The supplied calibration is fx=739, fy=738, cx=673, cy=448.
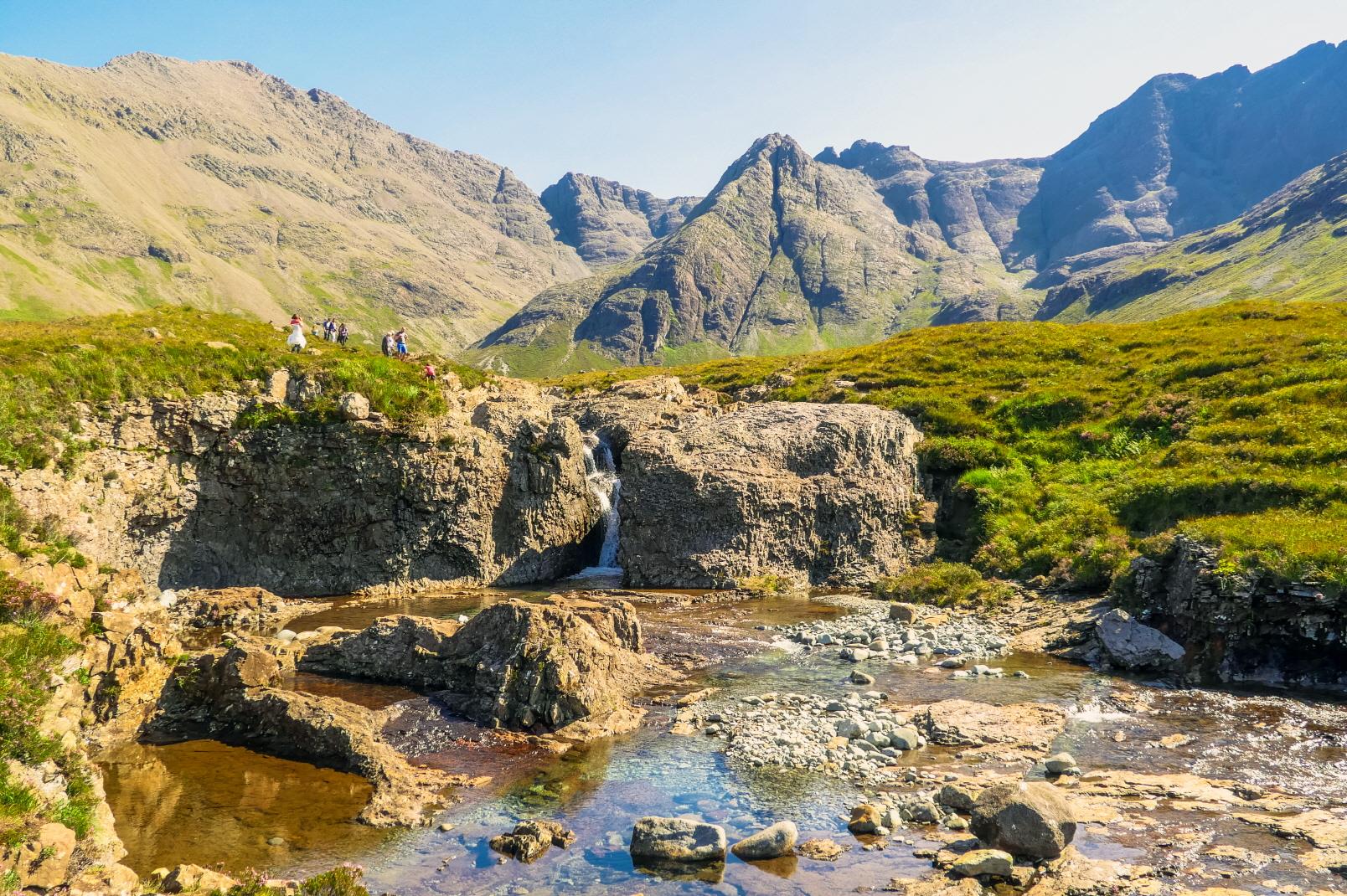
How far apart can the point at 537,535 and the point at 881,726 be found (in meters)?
24.5

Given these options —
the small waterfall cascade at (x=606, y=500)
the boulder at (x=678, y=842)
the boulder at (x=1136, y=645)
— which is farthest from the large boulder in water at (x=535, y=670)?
the small waterfall cascade at (x=606, y=500)

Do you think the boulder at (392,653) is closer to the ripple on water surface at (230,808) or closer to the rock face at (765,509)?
the ripple on water surface at (230,808)

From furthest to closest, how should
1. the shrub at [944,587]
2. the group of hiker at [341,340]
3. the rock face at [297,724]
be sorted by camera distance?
the group of hiker at [341,340], the shrub at [944,587], the rock face at [297,724]

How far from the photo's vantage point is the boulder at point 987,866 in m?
11.9

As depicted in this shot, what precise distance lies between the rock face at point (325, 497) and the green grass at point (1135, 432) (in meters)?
22.6

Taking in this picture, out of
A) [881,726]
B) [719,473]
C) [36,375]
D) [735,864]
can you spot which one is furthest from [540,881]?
[36,375]

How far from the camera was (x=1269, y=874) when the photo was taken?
1170cm

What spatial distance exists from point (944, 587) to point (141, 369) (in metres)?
36.7

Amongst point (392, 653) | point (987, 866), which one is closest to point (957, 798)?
point (987, 866)

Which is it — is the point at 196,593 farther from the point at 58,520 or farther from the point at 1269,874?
the point at 1269,874

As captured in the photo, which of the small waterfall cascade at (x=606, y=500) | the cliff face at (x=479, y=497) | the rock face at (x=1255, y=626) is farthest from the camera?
the small waterfall cascade at (x=606, y=500)

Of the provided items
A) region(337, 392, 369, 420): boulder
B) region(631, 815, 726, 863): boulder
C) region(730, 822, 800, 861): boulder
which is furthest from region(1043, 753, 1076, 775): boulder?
region(337, 392, 369, 420): boulder

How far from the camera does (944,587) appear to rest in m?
33.3

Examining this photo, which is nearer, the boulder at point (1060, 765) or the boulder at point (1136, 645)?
the boulder at point (1060, 765)
